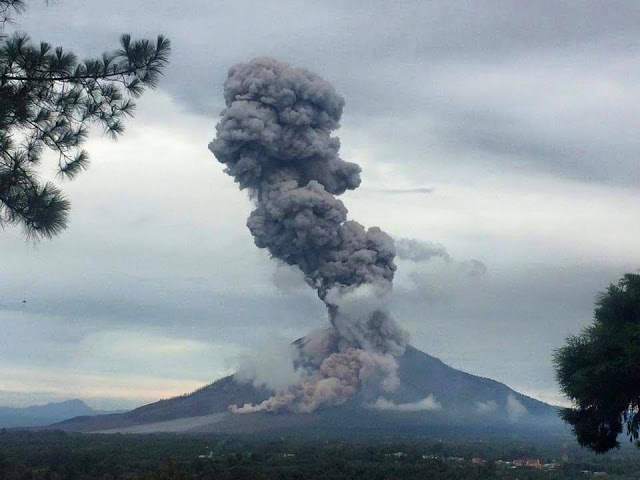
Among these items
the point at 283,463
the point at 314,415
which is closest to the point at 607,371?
the point at 283,463

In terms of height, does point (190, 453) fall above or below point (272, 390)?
below

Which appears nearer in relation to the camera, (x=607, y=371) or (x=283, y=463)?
(x=607, y=371)

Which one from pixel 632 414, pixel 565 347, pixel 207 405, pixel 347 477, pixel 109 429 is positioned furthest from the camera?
pixel 207 405

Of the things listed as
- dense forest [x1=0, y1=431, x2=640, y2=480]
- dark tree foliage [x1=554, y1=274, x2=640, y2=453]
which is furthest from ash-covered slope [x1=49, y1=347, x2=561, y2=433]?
dark tree foliage [x1=554, y1=274, x2=640, y2=453]

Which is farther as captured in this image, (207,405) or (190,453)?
(207,405)

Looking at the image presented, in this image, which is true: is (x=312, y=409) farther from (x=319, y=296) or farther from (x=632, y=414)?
(x=632, y=414)

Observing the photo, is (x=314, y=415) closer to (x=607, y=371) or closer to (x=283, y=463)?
(x=283, y=463)

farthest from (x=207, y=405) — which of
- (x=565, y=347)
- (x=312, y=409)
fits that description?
(x=565, y=347)

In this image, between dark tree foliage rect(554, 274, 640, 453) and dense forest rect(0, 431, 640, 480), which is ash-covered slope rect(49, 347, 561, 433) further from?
dark tree foliage rect(554, 274, 640, 453)
